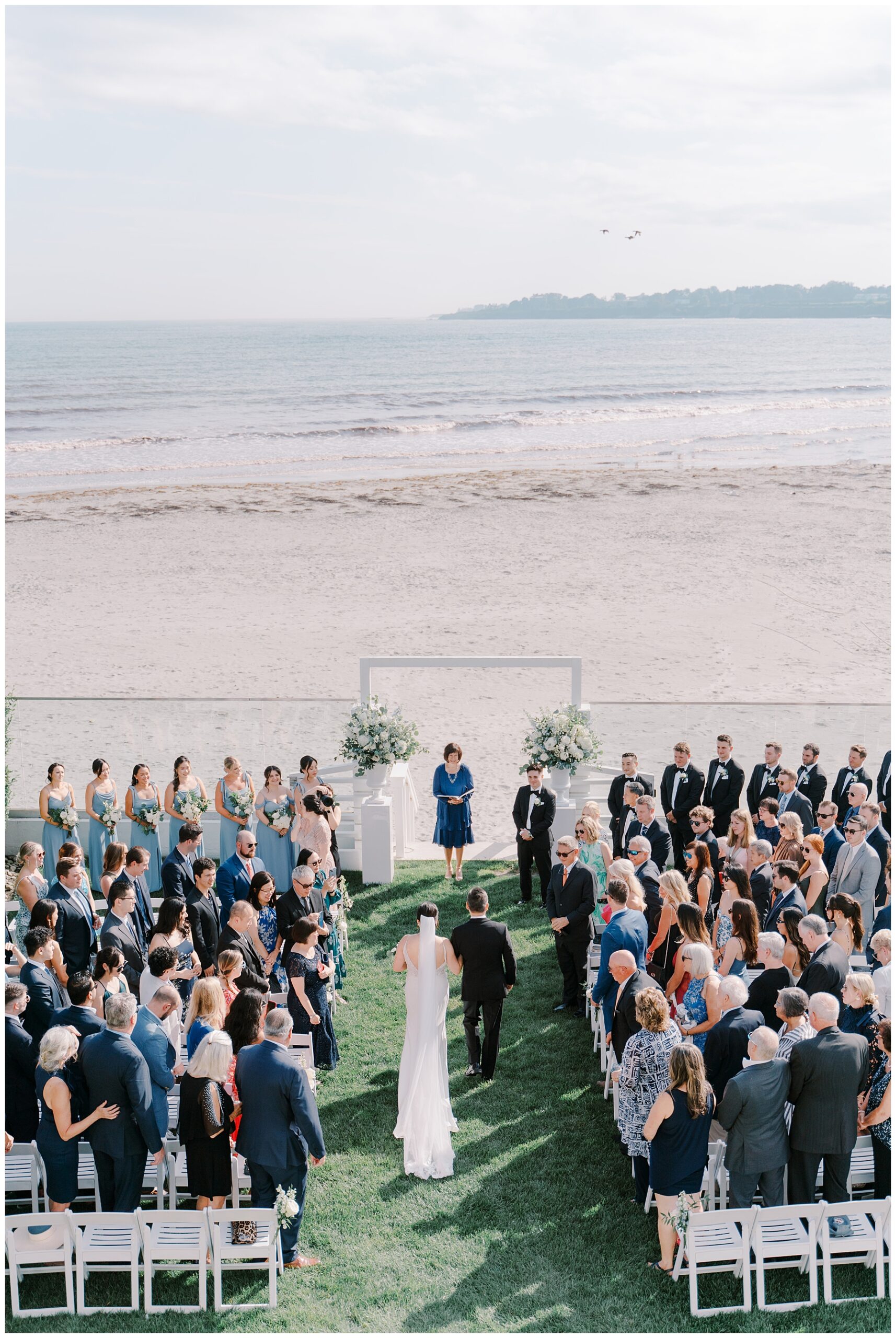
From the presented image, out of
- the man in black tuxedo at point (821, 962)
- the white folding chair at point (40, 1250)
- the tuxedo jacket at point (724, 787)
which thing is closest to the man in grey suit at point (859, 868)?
the man in black tuxedo at point (821, 962)

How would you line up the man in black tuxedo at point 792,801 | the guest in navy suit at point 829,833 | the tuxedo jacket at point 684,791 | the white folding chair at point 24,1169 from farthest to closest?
the tuxedo jacket at point 684,791, the man in black tuxedo at point 792,801, the guest in navy suit at point 829,833, the white folding chair at point 24,1169

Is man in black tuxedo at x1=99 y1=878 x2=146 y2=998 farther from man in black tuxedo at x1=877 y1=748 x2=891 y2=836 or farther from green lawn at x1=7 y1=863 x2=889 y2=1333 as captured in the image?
man in black tuxedo at x1=877 y1=748 x2=891 y2=836

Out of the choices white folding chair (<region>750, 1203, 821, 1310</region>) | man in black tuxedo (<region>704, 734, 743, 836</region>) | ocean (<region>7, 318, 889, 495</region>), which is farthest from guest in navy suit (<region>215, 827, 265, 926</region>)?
ocean (<region>7, 318, 889, 495</region>)

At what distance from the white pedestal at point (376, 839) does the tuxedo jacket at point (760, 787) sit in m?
3.94

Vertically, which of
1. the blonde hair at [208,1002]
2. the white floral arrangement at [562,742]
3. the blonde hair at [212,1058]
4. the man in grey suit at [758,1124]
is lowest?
the man in grey suit at [758,1124]

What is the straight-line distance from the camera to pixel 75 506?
43.5 meters

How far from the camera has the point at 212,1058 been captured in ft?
23.0

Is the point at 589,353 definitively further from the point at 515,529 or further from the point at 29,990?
the point at 29,990

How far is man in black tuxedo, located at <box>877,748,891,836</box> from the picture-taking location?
501 inches

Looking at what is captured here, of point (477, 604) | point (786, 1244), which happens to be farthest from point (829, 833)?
point (477, 604)

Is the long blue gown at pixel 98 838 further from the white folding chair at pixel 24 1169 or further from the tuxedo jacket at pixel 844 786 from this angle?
the tuxedo jacket at pixel 844 786

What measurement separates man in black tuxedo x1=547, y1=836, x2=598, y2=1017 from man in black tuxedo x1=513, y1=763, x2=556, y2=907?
2074mm

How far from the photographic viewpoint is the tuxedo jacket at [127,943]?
890 cm

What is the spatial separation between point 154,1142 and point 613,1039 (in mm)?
3152
